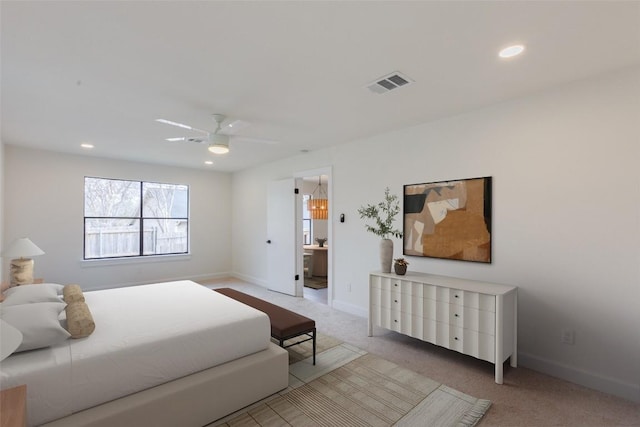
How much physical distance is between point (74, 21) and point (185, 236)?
5.44 m

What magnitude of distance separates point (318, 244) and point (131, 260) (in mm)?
4079

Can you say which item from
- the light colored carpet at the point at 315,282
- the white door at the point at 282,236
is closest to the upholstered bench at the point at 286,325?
the white door at the point at 282,236

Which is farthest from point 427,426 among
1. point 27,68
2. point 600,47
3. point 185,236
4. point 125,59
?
point 185,236

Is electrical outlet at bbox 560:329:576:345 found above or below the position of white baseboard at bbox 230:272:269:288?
above

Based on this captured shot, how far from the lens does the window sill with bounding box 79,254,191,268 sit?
544cm

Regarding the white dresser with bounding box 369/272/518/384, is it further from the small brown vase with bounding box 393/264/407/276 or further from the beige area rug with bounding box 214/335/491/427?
the beige area rug with bounding box 214/335/491/427

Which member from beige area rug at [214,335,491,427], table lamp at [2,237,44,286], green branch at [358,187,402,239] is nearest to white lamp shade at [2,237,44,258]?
table lamp at [2,237,44,286]

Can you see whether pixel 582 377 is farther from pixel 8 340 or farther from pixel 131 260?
pixel 131 260

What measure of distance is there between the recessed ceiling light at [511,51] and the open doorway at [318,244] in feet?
9.40

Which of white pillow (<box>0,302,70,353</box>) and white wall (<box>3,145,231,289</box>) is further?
white wall (<box>3,145,231,289</box>)

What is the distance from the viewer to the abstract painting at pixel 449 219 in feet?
10.2

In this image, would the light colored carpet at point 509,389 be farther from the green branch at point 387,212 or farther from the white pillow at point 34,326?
the white pillow at point 34,326

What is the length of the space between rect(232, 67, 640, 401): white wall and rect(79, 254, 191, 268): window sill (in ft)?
16.9

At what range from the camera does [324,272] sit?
705 cm
